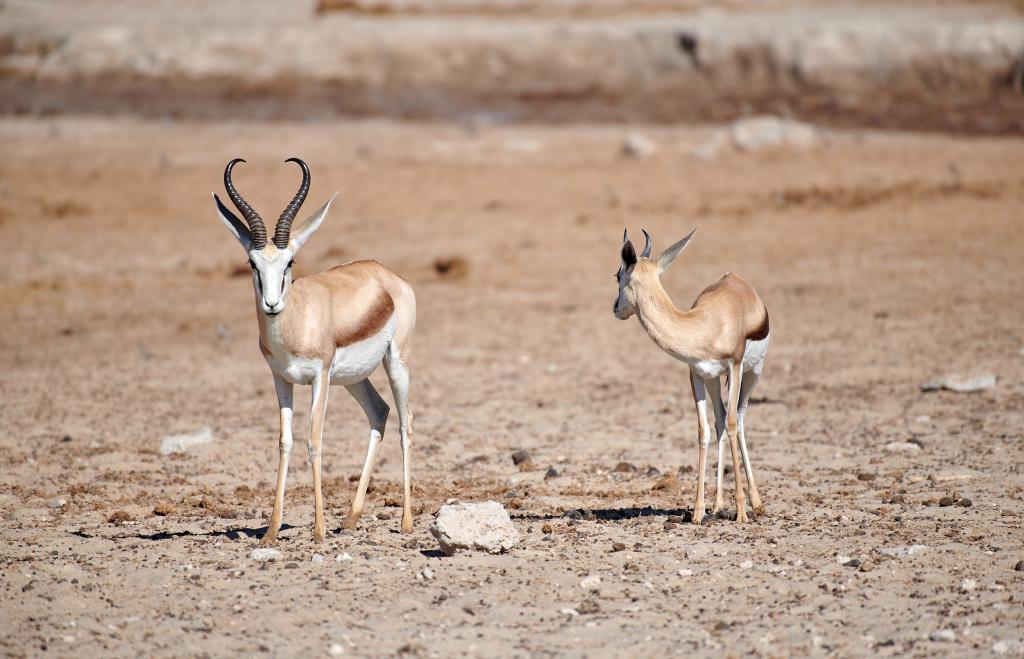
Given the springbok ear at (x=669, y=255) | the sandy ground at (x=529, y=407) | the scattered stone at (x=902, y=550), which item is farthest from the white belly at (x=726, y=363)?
the scattered stone at (x=902, y=550)

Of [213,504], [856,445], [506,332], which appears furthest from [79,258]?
[856,445]

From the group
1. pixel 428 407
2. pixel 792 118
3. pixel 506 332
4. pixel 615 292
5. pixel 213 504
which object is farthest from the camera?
pixel 792 118

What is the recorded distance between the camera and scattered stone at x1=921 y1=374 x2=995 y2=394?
39.6ft

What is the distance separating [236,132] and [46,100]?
6.79 metres

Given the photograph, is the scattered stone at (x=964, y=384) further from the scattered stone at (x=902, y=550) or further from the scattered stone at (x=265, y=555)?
the scattered stone at (x=265, y=555)

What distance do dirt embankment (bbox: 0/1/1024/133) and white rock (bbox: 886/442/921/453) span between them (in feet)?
61.8

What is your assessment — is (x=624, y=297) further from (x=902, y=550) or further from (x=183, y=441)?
(x=183, y=441)

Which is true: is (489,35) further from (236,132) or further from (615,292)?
(615,292)

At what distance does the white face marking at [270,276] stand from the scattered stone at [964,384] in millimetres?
7113

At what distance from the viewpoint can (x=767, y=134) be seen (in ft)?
82.1

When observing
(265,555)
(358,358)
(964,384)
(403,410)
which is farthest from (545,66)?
(265,555)

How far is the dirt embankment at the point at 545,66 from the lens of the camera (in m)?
30.1

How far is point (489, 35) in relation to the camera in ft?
111

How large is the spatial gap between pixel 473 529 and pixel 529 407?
448cm
